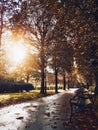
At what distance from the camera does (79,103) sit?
1245 cm

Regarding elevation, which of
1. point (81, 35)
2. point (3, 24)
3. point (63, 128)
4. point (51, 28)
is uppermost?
point (51, 28)

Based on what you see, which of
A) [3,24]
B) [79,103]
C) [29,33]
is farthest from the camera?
[29,33]

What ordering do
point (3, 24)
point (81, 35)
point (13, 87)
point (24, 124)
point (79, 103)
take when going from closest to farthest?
point (24, 124), point (79, 103), point (81, 35), point (3, 24), point (13, 87)

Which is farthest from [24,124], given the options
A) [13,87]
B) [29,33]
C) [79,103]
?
[13,87]

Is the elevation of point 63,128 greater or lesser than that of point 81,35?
lesser

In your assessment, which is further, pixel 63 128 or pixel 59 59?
pixel 59 59

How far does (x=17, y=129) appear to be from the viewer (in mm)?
9773

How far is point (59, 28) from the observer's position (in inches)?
643

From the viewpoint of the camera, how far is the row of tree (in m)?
11.6

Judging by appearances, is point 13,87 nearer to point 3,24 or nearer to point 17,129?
point 3,24

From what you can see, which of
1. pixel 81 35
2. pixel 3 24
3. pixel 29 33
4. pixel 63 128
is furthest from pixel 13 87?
pixel 63 128

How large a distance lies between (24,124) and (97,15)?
5.79 meters

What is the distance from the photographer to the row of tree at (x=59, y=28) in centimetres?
1165

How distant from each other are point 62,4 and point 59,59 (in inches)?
1197
